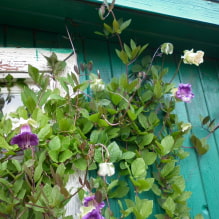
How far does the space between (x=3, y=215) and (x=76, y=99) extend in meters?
0.46

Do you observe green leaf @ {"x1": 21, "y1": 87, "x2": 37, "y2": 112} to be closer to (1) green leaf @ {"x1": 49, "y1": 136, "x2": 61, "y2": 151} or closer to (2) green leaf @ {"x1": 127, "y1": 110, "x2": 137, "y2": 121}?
(1) green leaf @ {"x1": 49, "y1": 136, "x2": 61, "y2": 151}

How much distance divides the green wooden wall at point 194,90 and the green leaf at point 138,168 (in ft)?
0.46

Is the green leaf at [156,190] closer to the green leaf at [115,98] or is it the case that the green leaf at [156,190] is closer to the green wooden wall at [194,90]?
the green wooden wall at [194,90]

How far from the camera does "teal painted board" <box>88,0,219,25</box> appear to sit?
121 centimetres

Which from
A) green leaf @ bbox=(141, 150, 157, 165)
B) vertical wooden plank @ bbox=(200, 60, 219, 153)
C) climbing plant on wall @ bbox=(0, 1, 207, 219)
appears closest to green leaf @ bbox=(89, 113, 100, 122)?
climbing plant on wall @ bbox=(0, 1, 207, 219)

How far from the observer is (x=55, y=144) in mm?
958

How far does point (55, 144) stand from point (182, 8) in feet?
2.63

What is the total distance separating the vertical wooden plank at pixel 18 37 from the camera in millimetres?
1215

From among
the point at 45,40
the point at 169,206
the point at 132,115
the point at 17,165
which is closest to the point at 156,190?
the point at 169,206

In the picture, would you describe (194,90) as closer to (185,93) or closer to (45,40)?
(185,93)

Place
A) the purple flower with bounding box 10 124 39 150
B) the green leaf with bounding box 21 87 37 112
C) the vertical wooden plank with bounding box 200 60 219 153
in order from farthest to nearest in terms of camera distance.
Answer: the vertical wooden plank with bounding box 200 60 219 153 < the green leaf with bounding box 21 87 37 112 < the purple flower with bounding box 10 124 39 150

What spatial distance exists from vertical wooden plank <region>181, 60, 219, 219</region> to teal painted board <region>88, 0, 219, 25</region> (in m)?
0.26

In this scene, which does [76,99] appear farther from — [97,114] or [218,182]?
[218,182]

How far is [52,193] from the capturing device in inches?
31.9
